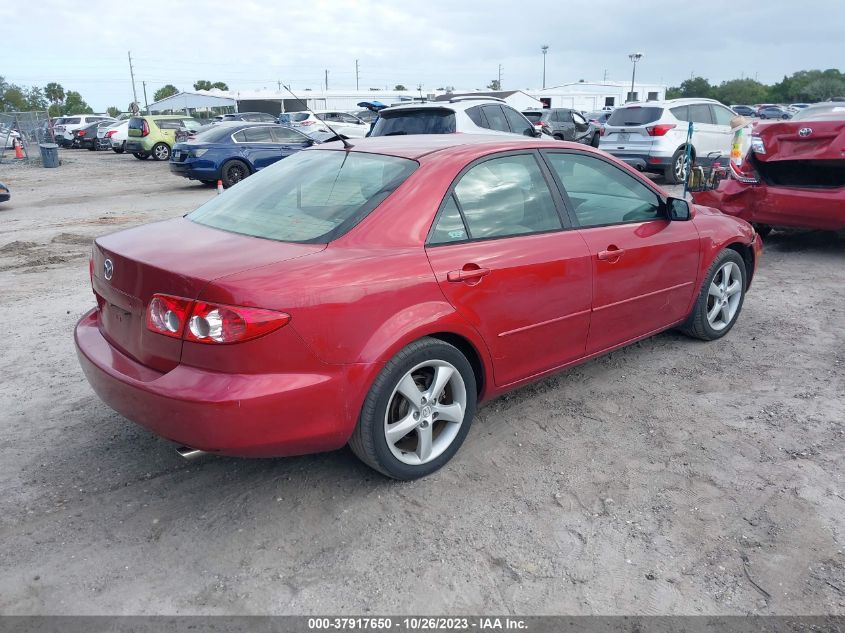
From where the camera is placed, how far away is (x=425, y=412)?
3270 millimetres

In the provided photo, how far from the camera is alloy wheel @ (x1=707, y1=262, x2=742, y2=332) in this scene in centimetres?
508

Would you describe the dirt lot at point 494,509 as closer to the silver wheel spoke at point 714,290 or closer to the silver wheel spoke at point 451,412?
A: the silver wheel spoke at point 451,412

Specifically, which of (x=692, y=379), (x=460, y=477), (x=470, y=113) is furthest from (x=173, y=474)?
(x=470, y=113)

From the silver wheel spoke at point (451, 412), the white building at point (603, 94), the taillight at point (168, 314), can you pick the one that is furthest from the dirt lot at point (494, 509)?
the white building at point (603, 94)

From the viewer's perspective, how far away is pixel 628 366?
478 centimetres

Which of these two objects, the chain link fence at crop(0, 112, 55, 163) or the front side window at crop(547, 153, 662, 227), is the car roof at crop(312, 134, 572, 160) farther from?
the chain link fence at crop(0, 112, 55, 163)

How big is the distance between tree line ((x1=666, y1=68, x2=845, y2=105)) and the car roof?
88.1 m

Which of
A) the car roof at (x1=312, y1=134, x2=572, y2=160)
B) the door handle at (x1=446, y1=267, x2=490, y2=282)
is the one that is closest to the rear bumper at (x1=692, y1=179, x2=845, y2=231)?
the car roof at (x1=312, y1=134, x2=572, y2=160)

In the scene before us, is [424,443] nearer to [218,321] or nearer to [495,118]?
[218,321]

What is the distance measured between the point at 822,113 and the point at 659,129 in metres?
5.77

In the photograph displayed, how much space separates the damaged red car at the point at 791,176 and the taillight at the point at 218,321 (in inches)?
255

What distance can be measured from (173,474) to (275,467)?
1.62ft

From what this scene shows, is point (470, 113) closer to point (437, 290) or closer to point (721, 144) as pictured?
point (721, 144)

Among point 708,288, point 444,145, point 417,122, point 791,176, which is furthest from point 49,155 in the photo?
point 708,288
